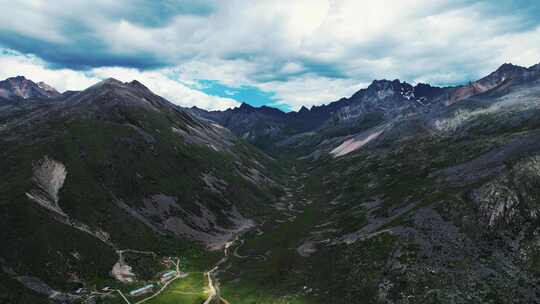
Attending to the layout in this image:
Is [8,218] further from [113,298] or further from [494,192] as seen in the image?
[494,192]

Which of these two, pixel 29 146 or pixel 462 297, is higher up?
pixel 29 146

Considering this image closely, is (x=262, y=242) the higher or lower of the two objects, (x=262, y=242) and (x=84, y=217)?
the lower

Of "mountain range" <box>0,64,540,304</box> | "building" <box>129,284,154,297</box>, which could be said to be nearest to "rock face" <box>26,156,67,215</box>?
"mountain range" <box>0,64,540,304</box>

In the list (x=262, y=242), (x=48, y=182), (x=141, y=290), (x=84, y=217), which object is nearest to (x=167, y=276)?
(x=141, y=290)

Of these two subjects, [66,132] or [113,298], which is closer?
[113,298]

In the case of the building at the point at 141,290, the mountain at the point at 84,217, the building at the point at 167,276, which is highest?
the mountain at the point at 84,217

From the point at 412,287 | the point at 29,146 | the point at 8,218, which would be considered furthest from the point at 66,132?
the point at 412,287

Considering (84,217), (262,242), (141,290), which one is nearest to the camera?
(141,290)

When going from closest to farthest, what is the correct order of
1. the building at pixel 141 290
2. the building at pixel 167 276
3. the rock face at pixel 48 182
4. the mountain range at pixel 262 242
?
the mountain range at pixel 262 242
the building at pixel 141 290
the building at pixel 167 276
the rock face at pixel 48 182

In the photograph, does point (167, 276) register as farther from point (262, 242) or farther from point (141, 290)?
point (262, 242)

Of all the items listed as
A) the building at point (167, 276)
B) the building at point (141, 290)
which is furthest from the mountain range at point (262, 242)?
the building at point (141, 290)

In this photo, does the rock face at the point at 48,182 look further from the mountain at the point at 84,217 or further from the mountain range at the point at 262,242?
the mountain range at the point at 262,242
